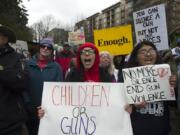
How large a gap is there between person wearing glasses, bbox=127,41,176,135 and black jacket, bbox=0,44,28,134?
1149 millimetres

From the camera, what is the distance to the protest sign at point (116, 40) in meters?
9.68

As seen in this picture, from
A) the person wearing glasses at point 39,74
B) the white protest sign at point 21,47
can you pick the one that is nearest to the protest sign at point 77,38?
the white protest sign at point 21,47

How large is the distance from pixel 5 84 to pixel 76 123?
844 millimetres

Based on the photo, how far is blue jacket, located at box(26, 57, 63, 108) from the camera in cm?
591

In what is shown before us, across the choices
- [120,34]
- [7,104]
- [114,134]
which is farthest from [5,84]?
[120,34]

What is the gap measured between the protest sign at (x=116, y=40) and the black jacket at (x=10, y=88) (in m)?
4.88

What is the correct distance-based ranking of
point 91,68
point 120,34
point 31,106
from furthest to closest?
point 120,34, point 31,106, point 91,68

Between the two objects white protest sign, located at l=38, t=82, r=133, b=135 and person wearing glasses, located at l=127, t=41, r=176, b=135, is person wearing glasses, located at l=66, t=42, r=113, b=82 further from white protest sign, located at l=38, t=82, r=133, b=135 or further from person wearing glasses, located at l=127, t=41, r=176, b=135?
person wearing glasses, located at l=127, t=41, r=176, b=135

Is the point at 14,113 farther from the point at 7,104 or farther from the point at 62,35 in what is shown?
the point at 62,35

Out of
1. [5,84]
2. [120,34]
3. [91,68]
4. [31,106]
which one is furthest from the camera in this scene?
[120,34]

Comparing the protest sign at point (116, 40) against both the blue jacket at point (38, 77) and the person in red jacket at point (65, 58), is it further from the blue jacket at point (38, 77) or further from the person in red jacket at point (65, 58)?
the blue jacket at point (38, 77)

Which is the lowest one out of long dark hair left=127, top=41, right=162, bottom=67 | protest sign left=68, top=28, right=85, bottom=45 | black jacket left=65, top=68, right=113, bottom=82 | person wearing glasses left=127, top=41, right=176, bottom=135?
person wearing glasses left=127, top=41, right=176, bottom=135

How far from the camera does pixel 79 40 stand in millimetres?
16625

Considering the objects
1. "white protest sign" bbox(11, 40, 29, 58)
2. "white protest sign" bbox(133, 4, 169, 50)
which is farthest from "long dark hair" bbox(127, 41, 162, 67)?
"white protest sign" bbox(11, 40, 29, 58)
